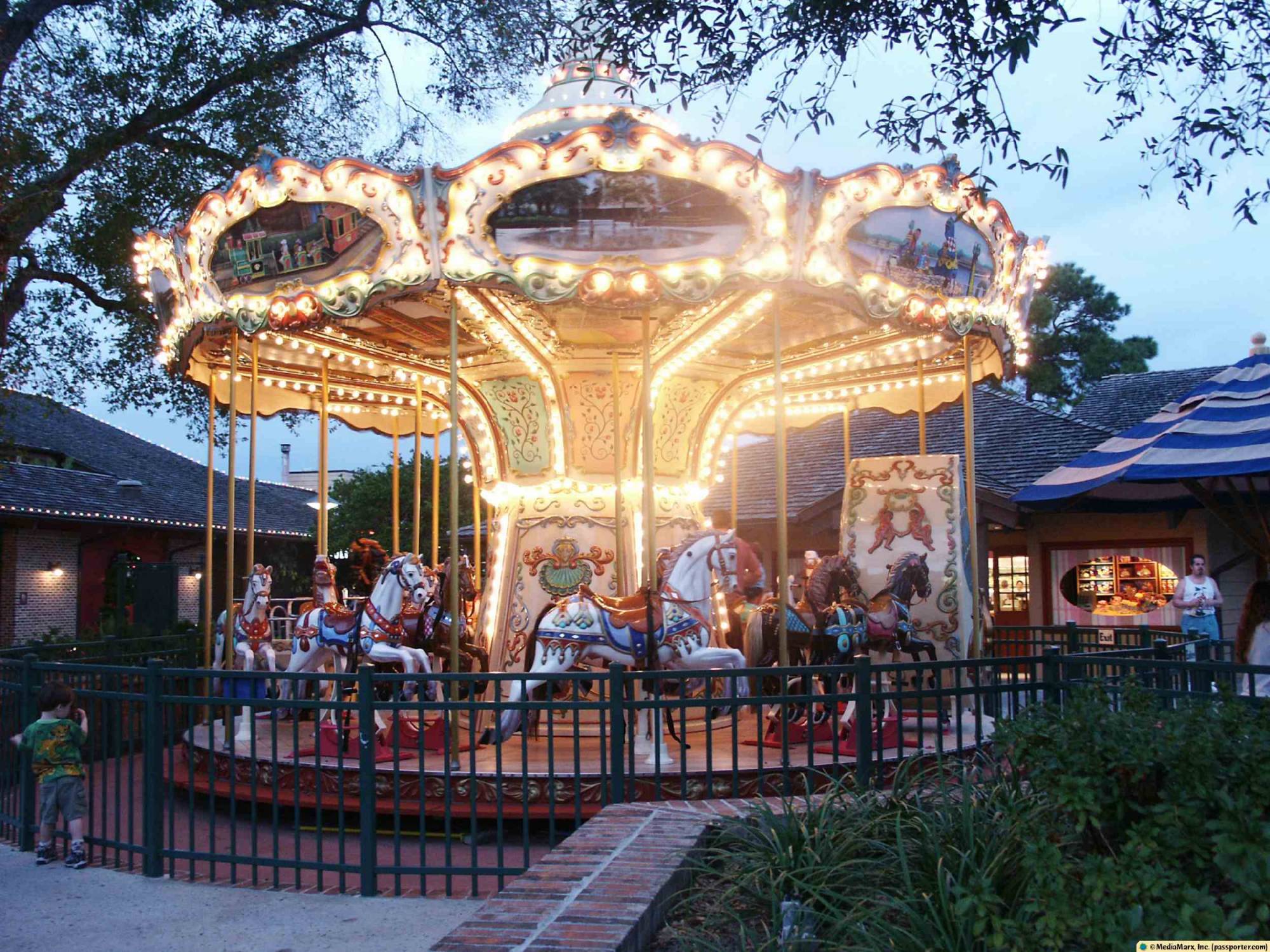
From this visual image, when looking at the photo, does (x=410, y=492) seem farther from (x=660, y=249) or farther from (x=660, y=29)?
(x=660, y=29)

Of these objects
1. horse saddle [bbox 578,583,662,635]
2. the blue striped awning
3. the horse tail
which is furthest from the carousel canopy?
the blue striped awning

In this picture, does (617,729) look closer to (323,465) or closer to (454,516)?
(454,516)

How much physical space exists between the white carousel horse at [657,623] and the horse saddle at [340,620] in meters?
1.62

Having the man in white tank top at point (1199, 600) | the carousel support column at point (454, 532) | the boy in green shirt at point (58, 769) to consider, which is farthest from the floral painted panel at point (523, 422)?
the man in white tank top at point (1199, 600)

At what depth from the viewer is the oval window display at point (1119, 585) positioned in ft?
61.1

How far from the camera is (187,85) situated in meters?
16.2

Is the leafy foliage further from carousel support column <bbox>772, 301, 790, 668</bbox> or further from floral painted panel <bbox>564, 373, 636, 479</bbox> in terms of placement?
floral painted panel <bbox>564, 373, 636, 479</bbox>

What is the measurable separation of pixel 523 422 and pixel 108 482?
53.6 feet

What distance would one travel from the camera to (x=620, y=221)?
332 inches

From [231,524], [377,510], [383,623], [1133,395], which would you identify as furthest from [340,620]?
[377,510]

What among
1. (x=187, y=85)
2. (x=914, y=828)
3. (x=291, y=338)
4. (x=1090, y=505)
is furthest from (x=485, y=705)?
(x=1090, y=505)

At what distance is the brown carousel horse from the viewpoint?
10.5 m

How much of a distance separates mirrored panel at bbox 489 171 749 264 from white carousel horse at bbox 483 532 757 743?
2.43 m

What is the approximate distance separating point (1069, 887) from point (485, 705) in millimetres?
3499
